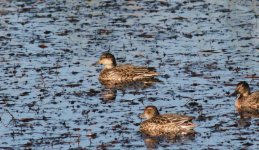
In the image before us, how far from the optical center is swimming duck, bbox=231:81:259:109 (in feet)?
70.2

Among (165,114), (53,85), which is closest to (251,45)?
(53,85)

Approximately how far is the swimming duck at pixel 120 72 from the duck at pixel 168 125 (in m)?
5.09

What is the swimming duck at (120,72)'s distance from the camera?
24812 mm

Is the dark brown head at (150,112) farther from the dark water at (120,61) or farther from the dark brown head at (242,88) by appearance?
the dark brown head at (242,88)

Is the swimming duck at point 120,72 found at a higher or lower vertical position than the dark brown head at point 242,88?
higher

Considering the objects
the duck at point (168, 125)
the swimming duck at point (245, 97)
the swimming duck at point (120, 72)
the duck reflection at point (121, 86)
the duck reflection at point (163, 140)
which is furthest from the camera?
the swimming duck at point (120, 72)

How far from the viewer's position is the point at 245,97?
21547 mm

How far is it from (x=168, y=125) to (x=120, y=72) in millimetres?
6052

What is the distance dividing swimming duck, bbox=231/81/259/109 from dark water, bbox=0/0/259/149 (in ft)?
0.67

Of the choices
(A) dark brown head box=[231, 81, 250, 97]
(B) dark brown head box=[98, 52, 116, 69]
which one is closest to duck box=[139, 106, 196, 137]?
(A) dark brown head box=[231, 81, 250, 97]

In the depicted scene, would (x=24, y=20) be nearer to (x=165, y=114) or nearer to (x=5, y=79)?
→ (x=5, y=79)

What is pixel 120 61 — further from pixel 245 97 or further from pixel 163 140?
pixel 163 140

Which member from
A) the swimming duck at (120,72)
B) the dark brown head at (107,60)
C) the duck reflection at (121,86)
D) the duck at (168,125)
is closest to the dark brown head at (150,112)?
the duck at (168,125)

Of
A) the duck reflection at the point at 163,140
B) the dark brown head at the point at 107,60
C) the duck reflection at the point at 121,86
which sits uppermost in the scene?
the dark brown head at the point at 107,60
